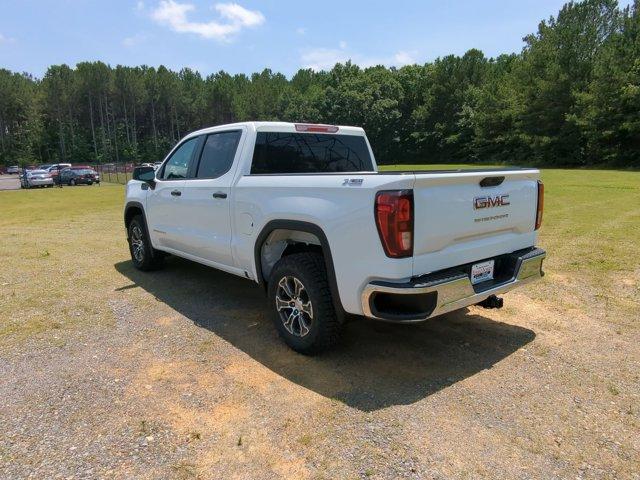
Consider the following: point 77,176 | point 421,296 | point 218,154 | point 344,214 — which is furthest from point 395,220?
point 77,176

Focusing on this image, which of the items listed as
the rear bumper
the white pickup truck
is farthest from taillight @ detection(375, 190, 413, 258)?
the rear bumper

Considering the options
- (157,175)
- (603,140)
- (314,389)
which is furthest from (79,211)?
(603,140)

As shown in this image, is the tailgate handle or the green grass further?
the green grass

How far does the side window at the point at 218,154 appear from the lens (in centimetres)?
476

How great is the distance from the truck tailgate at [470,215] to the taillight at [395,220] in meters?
0.07

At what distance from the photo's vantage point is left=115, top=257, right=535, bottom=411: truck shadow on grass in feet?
11.3

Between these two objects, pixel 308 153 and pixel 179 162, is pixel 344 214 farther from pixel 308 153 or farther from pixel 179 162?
pixel 179 162

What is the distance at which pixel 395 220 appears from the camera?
3072 millimetres

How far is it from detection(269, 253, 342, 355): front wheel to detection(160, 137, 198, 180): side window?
218 cm

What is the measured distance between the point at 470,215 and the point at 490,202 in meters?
0.28

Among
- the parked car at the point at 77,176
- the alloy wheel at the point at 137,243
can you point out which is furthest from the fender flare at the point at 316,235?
the parked car at the point at 77,176

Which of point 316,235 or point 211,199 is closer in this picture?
point 316,235

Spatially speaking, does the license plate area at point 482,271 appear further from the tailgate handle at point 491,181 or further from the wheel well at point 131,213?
the wheel well at point 131,213

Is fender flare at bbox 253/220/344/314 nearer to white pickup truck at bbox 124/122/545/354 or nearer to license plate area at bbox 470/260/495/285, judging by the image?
white pickup truck at bbox 124/122/545/354
